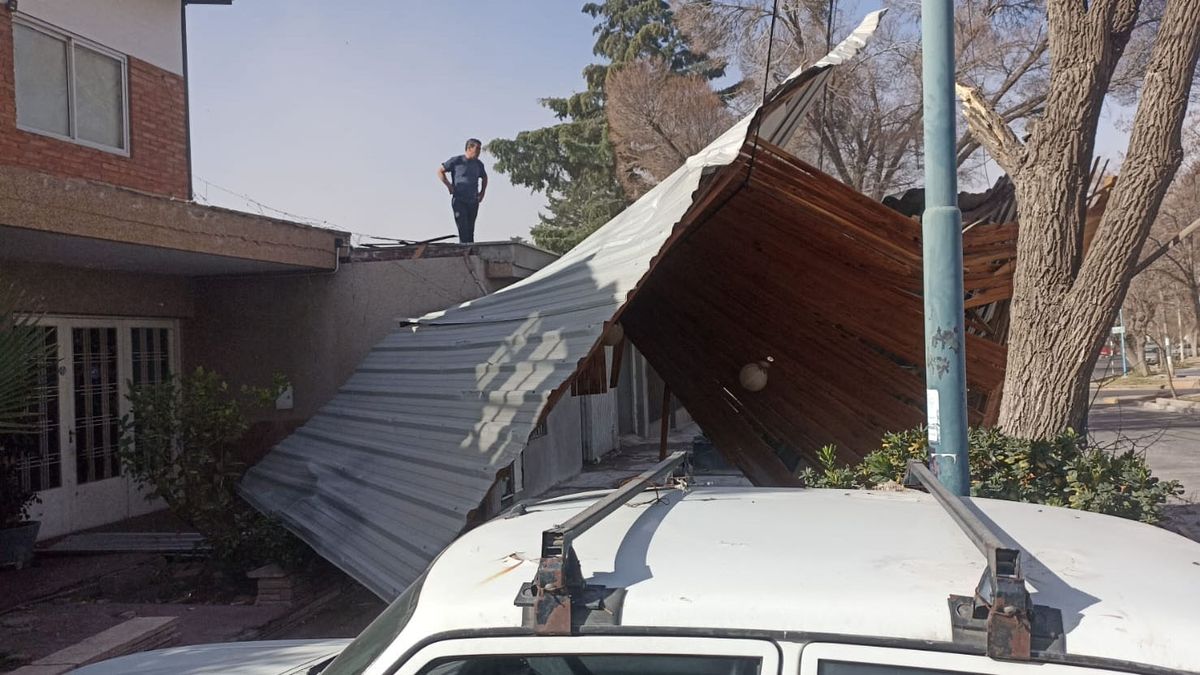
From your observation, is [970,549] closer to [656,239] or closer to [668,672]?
[668,672]

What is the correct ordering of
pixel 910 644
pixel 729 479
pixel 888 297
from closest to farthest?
pixel 910 644, pixel 888 297, pixel 729 479

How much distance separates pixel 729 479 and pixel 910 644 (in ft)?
33.8

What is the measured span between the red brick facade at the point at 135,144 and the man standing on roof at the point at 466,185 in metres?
3.23

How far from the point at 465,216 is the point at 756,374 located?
5.61 metres

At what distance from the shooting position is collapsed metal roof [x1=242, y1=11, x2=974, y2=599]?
224 inches

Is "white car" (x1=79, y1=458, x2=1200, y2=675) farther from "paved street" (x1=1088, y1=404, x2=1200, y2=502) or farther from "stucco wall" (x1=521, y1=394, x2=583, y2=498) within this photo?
"stucco wall" (x1=521, y1=394, x2=583, y2=498)

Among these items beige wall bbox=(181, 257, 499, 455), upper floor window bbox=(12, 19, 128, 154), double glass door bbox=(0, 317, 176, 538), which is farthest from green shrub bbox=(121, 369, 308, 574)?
upper floor window bbox=(12, 19, 128, 154)

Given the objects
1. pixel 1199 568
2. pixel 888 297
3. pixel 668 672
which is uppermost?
pixel 888 297

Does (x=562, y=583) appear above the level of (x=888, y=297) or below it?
below

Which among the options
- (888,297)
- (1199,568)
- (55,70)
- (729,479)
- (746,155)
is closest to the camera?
(1199,568)

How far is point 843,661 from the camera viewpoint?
177cm

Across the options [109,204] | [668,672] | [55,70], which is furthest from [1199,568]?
[55,70]

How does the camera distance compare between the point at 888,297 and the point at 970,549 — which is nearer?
the point at 970,549

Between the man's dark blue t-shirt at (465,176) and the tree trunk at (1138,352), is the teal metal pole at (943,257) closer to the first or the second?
the man's dark blue t-shirt at (465,176)
